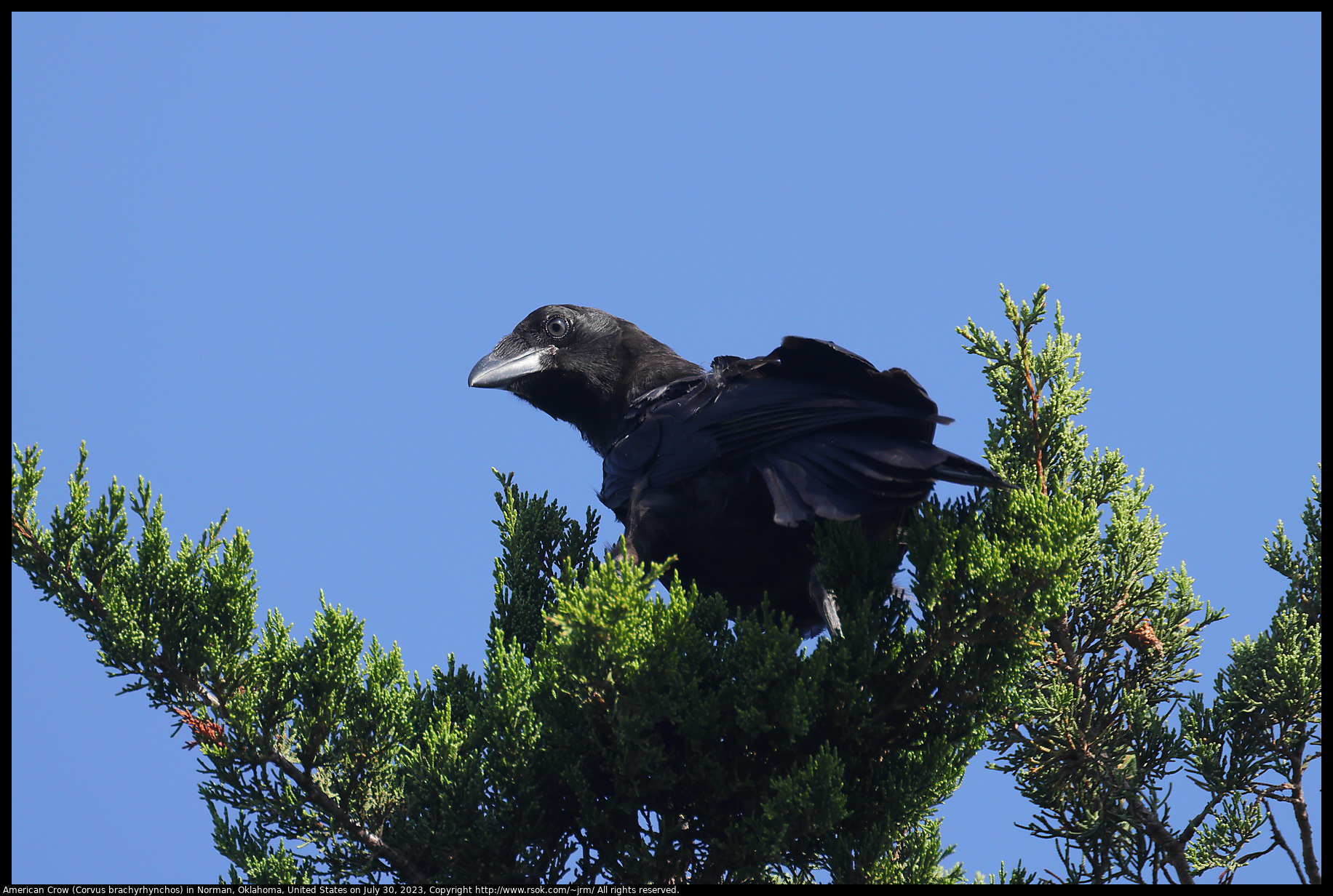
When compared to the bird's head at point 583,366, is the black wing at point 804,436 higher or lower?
lower

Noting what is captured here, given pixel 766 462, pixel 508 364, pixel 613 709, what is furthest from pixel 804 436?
pixel 508 364

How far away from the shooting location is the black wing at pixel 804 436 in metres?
3.39

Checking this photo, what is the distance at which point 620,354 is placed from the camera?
16.0ft

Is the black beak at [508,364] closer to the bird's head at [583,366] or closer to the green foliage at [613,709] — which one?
the bird's head at [583,366]

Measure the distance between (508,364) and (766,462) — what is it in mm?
1461

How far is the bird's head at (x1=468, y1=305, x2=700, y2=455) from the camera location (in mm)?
4762

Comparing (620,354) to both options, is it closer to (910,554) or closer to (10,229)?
(910,554)

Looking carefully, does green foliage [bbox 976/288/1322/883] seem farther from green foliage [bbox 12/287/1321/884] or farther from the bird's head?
the bird's head

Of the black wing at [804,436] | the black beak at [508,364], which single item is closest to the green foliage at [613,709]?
the black wing at [804,436]

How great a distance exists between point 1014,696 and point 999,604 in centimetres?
41

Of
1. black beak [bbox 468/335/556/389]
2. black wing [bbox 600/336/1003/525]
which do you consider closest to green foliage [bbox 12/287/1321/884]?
black wing [bbox 600/336/1003/525]

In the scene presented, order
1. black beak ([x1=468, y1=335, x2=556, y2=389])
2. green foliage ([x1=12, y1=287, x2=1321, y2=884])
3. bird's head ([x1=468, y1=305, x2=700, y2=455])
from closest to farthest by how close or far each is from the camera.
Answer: green foliage ([x1=12, y1=287, x2=1321, y2=884]), black beak ([x1=468, y1=335, x2=556, y2=389]), bird's head ([x1=468, y1=305, x2=700, y2=455])

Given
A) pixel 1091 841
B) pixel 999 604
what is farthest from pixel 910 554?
pixel 1091 841

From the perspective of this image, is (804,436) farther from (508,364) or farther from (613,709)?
(508,364)
